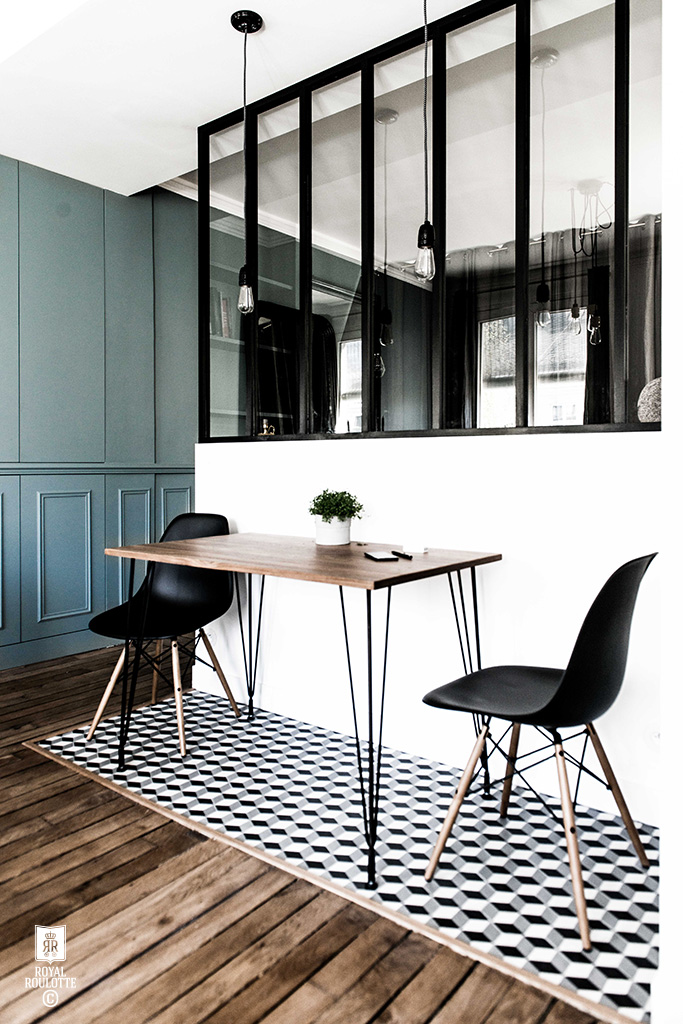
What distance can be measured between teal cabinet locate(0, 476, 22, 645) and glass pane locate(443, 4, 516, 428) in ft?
7.95

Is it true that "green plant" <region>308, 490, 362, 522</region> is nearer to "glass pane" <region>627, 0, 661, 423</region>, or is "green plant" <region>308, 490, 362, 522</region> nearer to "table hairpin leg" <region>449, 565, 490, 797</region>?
"table hairpin leg" <region>449, 565, 490, 797</region>

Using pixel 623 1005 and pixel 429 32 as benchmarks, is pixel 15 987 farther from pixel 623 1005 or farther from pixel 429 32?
pixel 429 32

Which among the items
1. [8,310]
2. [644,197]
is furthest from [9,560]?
[644,197]

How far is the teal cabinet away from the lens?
387 centimetres

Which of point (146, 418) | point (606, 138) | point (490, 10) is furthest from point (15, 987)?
point (146, 418)

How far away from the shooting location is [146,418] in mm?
4594

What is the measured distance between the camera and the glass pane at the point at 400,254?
2.81 m

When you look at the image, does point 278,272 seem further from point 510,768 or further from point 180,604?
point 510,768

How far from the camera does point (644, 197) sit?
2.29 meters

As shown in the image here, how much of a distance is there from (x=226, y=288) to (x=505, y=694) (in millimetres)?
2368

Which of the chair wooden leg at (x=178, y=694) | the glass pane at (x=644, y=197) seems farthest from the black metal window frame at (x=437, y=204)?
the chair wooden leg at (x=178, y=694)

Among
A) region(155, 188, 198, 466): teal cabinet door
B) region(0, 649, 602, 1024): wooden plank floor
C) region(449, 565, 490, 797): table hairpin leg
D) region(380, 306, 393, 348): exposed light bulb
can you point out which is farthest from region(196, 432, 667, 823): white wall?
region(155, 188, 198, 466): teal cabinet door

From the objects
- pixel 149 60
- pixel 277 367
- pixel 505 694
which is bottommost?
pixel 505 694

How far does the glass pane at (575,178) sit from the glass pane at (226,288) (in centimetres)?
142
